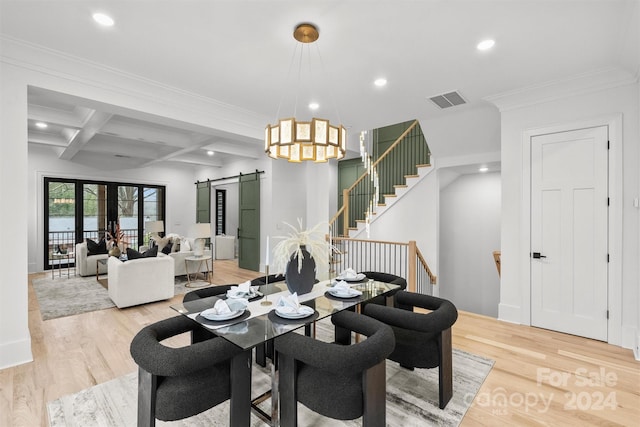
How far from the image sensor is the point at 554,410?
211cm

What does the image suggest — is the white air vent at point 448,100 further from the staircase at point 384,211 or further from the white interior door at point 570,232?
the staircase at point 384,211

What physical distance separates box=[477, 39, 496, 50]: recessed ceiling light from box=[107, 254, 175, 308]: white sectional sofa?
489 cm

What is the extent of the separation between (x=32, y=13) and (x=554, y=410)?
4848 millimetres

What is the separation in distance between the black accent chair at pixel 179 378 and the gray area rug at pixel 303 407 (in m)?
0.51

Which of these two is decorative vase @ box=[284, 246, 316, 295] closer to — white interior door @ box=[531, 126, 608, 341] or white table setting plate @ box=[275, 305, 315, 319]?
white table setting plate @ box=[275, 305, 315, 319]

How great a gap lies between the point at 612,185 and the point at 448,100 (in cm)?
198

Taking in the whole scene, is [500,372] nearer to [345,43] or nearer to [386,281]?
[386,281]

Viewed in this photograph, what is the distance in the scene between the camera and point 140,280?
14.6 ft

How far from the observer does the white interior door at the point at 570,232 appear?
3234 mm

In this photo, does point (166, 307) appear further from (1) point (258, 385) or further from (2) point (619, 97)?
(2) point (619, 97)

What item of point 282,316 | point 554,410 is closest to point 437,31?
point 282,316

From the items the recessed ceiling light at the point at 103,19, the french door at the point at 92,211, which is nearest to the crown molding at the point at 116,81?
the recessed ceiling light at the point at 103,19

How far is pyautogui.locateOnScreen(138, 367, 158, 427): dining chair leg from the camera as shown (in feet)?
5.08

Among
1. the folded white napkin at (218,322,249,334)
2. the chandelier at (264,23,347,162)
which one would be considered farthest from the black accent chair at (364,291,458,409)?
the chandelier at (264,23,347,162)
